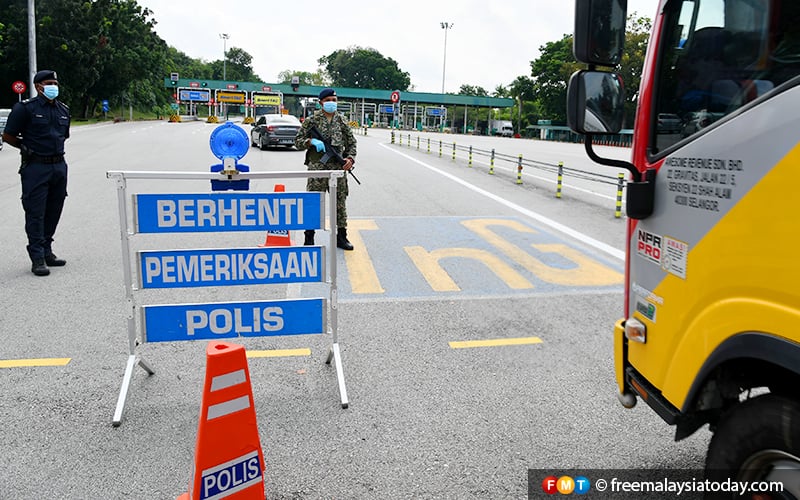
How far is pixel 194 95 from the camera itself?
254 feet

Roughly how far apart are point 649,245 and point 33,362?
4414 mm

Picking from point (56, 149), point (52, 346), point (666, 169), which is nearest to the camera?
point (666, 169)

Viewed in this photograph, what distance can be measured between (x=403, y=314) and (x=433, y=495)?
118 inches

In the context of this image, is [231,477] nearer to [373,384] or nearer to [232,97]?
[373,384]

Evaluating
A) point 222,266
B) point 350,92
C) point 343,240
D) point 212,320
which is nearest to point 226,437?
A: point 212,320

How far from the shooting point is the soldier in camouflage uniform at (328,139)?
7.75 m

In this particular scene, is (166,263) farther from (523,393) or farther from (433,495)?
(523,393)

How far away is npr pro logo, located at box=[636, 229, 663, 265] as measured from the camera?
9.43 ft

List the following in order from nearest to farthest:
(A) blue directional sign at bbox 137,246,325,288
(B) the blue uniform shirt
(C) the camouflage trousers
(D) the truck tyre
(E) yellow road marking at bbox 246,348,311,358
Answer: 1. (D) the truck tyre
2. (A) blue directional sign at bbox 137,246,325,288
3. (E) yellow road marking at bbox 246,348,311,358
4. (B) the blue uniform shirt
5. (C) the camouflage trousers

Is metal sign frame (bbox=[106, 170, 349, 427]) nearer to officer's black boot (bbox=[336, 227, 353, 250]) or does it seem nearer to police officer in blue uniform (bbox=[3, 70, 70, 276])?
police officer in blue uniform (bbox=[3, 70, 70, 276])

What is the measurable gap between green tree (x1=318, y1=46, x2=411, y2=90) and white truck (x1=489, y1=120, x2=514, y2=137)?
4356 centimetres

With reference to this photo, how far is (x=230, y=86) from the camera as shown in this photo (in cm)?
8556

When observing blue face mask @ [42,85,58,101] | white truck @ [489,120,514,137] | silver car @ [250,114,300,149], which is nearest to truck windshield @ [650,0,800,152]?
blue face mask @ [42,85,58,101]

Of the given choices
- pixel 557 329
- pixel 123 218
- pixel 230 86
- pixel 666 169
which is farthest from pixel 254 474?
pixel 230 86
